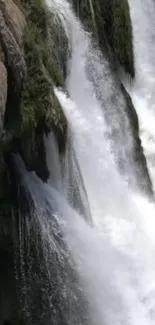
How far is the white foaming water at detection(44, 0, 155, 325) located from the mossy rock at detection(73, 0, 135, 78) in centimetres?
43

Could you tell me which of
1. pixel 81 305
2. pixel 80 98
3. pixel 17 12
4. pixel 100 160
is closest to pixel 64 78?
pixel 80 98

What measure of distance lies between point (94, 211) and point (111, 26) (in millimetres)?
3503

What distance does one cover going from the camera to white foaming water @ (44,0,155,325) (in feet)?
25.8

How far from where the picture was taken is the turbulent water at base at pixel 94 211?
7492mm

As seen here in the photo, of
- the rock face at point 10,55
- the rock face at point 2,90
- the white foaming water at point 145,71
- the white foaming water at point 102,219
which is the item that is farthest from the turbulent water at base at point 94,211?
the white foaming water at point 145,71

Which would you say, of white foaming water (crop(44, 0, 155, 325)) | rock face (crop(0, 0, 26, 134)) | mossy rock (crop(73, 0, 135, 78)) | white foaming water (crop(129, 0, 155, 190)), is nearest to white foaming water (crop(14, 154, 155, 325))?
white foaming water (crop(44, 0, 155, 325))

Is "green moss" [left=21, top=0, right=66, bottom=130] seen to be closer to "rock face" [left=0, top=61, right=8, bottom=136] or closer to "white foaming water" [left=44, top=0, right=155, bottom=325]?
"rock face" [left=0, top=61, right=8, bottom=136]

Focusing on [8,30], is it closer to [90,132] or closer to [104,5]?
[90,132]

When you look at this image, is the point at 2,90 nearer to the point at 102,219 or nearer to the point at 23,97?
the point at 23,97

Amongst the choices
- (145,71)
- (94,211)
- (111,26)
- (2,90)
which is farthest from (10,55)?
(145,71)

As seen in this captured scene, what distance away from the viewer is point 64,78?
348 inches

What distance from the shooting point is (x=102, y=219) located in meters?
8.66

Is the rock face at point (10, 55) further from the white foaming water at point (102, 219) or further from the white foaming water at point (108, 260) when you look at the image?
the white foaming water at point (102, 219)

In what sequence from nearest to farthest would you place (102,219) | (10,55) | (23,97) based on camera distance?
(10,55) < (23,97) < (102,219)
